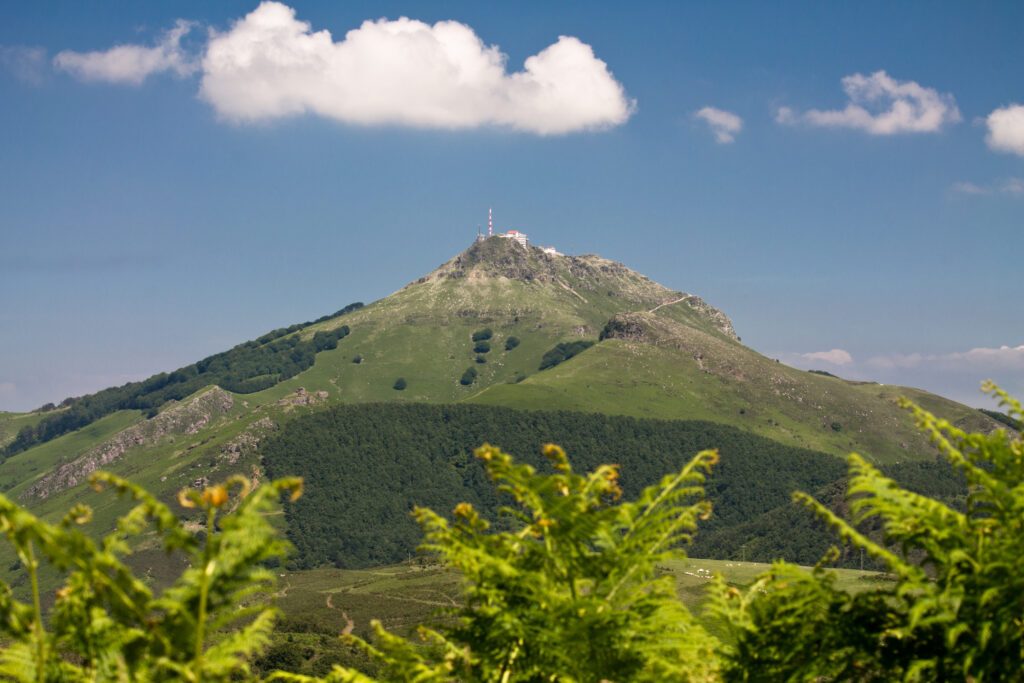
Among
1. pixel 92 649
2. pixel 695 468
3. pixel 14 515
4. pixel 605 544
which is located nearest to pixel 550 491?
pixel 605 544

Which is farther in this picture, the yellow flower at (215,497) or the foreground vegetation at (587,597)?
the foreground vegetation at (587,597)

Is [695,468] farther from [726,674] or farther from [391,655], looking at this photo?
[391,655]

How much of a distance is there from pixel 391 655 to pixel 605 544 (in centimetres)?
303

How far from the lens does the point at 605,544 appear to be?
36.0ft

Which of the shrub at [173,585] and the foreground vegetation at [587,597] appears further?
the foreground vegetation at [587,597]

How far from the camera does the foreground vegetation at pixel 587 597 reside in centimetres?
743

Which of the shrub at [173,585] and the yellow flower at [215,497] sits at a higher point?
the yellow flower at [215,497]

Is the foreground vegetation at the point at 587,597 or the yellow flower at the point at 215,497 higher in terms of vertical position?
the yellow flower at the point at 215,497

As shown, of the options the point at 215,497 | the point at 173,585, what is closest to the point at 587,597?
the point at 173,585

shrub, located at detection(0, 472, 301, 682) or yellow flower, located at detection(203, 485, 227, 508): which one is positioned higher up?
yellow flower, located at detection(203, 485, 227, 508)

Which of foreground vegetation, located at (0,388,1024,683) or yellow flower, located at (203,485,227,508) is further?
foreground vegetation, located at (0,388,1024,683)

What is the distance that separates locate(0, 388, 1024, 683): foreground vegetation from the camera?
24.4 feet

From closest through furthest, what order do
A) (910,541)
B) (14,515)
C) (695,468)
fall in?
(14,515) < (910,541) < (695,468)

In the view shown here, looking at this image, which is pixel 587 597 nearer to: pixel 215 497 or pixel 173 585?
pixel 173 585
